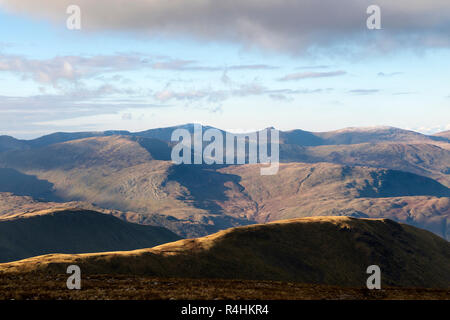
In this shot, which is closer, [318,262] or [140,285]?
[140,285]

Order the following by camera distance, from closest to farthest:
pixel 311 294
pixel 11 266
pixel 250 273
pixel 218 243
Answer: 1. pixel 311 294
2. pixel 11 266
3. pixel 250 273
4. pixel 218 243
